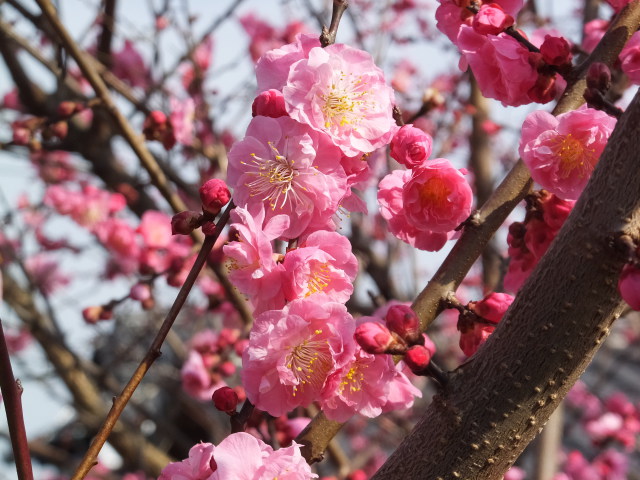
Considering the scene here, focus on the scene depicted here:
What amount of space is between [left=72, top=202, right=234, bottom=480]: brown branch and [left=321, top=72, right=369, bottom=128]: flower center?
28cm

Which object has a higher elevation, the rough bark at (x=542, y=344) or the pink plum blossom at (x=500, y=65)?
the pink plum blossom at (x=500, y=65)

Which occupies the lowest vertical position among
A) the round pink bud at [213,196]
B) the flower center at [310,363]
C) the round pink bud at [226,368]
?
the round pink bud at [226,368]

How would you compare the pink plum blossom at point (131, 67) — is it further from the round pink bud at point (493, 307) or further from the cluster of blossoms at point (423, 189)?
the round pink bud at point (493, 307)

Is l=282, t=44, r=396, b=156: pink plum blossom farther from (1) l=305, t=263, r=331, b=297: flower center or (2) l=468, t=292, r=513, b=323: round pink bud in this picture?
(2) l=468, t=292, r=513, b=323: round pink bud

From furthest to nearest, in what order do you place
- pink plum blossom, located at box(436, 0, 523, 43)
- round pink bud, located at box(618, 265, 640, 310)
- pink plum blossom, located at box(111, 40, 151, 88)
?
pink plum blossom, located at box(111, 40, 151, 88)
pink plum blossom, located at box(436, 0, 523, 43)
round pink bud, located at box(618, 265, 640, 310)

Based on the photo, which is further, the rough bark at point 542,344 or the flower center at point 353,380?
the flower center at point 353,380

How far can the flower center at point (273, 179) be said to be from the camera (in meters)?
1.18

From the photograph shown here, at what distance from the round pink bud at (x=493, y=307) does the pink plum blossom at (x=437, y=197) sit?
165mm

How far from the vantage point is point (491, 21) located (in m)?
1.36

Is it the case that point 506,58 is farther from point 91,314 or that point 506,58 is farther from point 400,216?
point 91,314

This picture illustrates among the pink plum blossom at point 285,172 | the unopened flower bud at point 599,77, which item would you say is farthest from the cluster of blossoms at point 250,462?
the unopened flower bud at point 599,77

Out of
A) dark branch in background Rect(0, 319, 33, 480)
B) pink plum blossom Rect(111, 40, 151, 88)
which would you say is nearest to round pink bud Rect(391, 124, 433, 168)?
dark branch in background Rect(0, 319, 33, 480)

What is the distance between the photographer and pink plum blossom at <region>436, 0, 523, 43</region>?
4.97 ft

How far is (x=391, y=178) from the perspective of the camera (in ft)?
4.54
